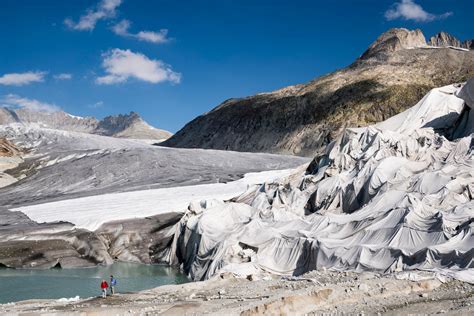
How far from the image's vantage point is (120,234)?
39344 mm

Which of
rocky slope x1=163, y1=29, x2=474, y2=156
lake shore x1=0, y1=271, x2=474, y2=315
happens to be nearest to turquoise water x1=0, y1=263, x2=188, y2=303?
lake shore x1=0, y1=271, x2=474, y2=315

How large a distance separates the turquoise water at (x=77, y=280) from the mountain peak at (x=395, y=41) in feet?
394

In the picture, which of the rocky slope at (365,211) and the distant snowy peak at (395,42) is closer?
the rocky slope at (365,211)

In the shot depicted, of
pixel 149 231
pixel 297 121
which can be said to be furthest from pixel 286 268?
pixel 297 121

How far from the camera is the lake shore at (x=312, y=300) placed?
15.9m

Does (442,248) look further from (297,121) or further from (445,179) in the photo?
Result: (297,121)

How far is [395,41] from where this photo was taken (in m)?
148

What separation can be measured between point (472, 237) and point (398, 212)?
4.64m

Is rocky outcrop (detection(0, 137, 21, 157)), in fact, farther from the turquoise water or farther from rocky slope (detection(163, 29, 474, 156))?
rocky slope (detection(163, 29, 474, 156))

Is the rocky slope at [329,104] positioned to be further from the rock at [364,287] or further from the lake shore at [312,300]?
the rock at [364,287]

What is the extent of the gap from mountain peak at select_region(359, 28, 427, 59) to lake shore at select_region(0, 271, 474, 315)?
13006cm

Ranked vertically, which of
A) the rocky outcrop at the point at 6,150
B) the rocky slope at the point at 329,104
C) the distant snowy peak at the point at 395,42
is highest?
the distant snowy peak at the point at 395,42

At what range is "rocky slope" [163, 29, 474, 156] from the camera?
106438mm

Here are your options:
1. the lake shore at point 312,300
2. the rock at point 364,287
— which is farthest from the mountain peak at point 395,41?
the rock at point 364,287
